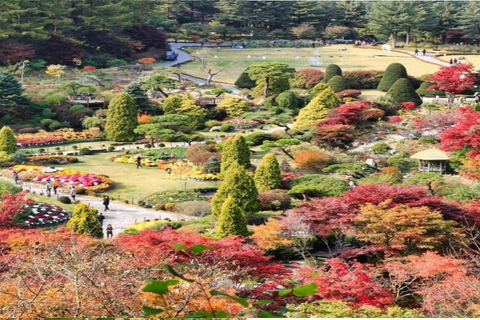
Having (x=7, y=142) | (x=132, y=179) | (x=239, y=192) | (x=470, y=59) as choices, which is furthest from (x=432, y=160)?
(x=470, y=59)

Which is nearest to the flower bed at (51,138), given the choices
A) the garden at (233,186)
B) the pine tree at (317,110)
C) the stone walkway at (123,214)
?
the garden at (233,186)

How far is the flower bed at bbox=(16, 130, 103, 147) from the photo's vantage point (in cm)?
3644

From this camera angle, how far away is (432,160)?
2942 centimetres

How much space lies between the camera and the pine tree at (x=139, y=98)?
41.9 meters

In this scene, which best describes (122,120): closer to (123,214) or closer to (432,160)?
(123,214)

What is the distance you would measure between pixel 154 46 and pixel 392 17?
2031 cm

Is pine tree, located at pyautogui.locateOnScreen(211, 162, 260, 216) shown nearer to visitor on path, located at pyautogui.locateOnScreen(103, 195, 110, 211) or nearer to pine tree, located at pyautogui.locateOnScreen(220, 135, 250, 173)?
visitor on path, located at pyautogui.locateOnScreen(103, 195, 110, 211)

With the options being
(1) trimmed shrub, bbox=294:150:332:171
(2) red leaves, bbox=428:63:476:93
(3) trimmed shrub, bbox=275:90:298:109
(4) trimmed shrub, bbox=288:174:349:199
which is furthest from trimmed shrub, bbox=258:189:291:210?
(2) red leaves, bbox=428:63:476:93

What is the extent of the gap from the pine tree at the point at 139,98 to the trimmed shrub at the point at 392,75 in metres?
14.8

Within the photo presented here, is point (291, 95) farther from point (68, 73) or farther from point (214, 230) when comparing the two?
point (214, 230)

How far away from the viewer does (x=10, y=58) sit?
184ft

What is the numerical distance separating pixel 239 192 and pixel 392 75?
89.4 ft

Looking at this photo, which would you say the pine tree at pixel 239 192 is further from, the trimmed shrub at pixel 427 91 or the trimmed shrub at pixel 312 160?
the trimmed shrub at pixel 427 91

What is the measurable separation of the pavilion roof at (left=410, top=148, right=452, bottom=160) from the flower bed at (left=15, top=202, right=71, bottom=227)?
12.9 m
